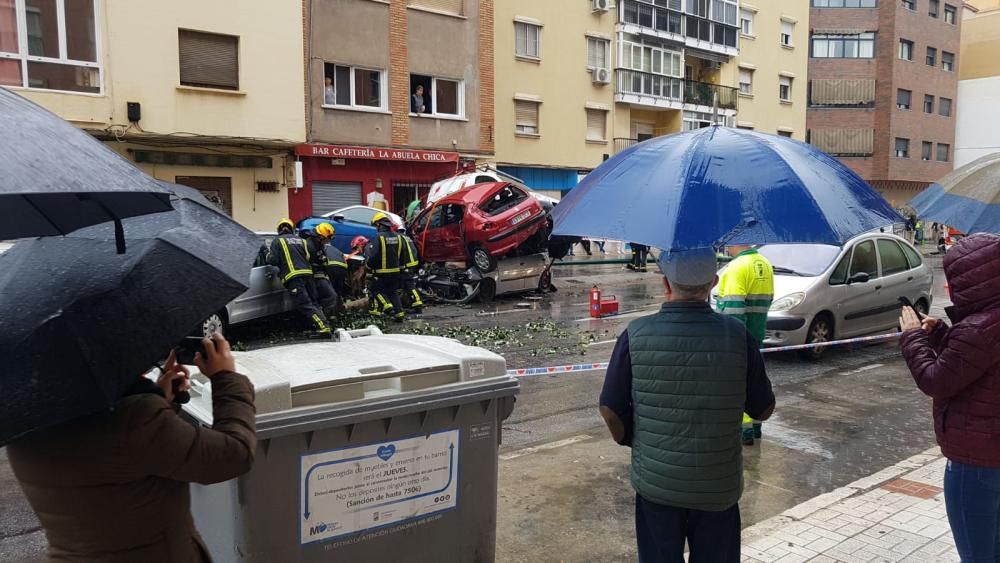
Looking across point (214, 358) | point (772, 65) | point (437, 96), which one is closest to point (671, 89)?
point (772, 65)

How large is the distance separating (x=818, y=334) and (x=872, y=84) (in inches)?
1785

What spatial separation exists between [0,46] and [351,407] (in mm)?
17130

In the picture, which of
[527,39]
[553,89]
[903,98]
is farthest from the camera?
[903,98]

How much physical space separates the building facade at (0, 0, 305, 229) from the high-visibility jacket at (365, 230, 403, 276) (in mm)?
7989

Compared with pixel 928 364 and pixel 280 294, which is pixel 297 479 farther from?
pixel 280 294

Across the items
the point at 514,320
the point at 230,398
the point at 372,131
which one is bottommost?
the point at 514,320

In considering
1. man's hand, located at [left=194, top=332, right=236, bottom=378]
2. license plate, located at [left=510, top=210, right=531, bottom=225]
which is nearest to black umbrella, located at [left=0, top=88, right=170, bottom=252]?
man's hand, located at [left=194, top=332, right=236, bottom=378]

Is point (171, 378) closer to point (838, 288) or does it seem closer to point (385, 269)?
point (838, 288)

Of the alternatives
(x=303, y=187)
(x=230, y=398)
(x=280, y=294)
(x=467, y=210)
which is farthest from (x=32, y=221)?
(x=303, y=187)

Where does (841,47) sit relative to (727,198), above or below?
above

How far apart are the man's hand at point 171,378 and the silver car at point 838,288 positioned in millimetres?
8329

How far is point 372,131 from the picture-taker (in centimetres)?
2245

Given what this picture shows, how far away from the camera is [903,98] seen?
48.9 meters

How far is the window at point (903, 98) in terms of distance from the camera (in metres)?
48.4
